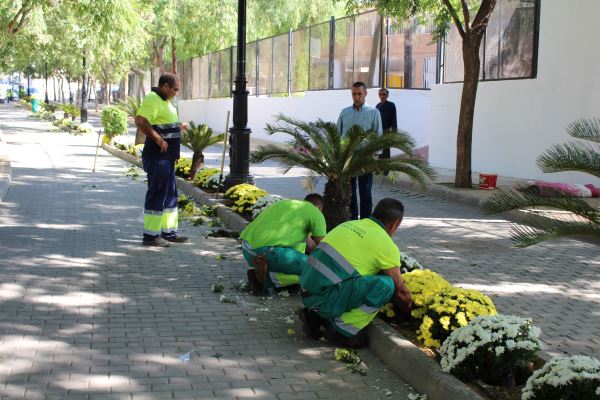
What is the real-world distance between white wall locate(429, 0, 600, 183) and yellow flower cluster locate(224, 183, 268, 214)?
6.75 metres

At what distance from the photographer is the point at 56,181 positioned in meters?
15.4

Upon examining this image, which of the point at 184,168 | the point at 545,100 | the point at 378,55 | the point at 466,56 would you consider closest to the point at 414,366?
the point at 466,56

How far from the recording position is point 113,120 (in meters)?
25.7

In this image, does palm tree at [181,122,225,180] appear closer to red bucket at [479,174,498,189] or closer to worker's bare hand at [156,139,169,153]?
red bucket at [479,174,498,189]

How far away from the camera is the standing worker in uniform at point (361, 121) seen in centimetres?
908

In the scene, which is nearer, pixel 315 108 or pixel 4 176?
pixel 4 176

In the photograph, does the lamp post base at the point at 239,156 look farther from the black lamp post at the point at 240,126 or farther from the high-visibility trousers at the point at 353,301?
the high-visibility trousers at the point at 353,301

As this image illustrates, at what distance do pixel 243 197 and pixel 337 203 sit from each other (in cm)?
249

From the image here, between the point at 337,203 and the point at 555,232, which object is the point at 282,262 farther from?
the point at 555,232

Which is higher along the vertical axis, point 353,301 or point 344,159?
point 344,159

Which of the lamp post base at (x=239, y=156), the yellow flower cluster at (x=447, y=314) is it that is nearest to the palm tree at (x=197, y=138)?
the lamp post base at (x=239, y=156)

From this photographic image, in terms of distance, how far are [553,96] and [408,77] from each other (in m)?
7.43

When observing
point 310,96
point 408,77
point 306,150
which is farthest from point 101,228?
point 310,96

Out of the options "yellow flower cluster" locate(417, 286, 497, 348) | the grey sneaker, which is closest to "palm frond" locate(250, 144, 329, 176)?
the grey sneaker
